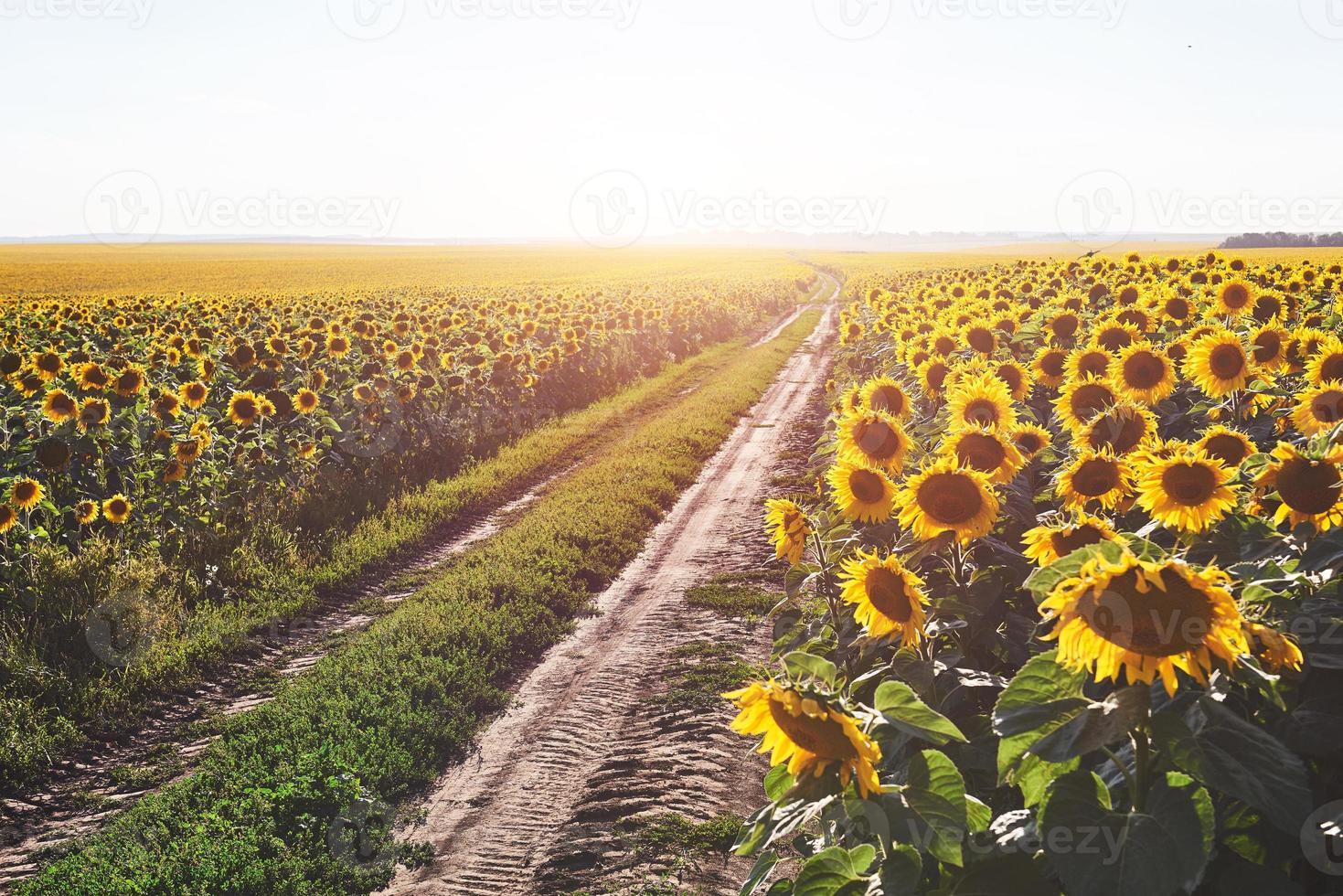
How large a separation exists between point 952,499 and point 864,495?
92 cm

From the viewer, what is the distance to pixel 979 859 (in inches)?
93.9

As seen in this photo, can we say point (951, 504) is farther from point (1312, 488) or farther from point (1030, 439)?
point (1030, 439)

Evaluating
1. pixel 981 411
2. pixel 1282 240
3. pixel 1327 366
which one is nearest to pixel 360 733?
pixel 981 411

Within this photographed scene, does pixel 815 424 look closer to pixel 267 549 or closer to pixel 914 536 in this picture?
pixel 267 549

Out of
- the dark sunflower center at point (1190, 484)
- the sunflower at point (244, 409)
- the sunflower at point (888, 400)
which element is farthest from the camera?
the sunflower at point (244, 409)

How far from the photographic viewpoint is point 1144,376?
6016mm

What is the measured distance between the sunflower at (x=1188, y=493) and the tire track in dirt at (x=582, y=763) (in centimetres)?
345

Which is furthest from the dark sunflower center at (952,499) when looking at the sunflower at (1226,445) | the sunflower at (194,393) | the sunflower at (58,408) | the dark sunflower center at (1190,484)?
the sunflower at (194,393)

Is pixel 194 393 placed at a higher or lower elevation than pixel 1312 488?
lower

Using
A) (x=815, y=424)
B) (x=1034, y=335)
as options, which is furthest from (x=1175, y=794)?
(x=815, y=424)

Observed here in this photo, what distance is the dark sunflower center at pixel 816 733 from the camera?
222 centimetres

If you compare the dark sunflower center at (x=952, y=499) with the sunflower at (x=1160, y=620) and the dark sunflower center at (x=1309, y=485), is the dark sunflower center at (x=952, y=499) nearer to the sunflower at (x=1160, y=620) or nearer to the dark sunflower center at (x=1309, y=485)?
the dark sunflower center at (x=1309, y=485)

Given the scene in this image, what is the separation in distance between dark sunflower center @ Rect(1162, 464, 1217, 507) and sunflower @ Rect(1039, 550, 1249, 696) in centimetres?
147

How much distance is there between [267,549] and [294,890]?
604cm
